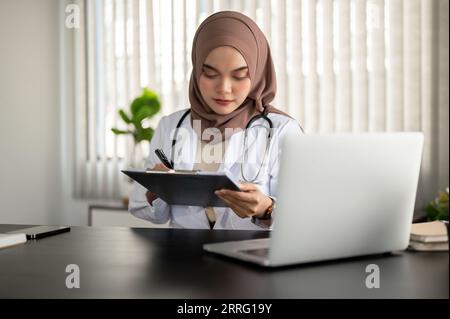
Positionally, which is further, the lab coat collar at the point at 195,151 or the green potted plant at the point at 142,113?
the green potted plant at the point at 142,113

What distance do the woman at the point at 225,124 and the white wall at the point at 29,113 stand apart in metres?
2.51

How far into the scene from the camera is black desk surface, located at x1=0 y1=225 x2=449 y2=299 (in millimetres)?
844

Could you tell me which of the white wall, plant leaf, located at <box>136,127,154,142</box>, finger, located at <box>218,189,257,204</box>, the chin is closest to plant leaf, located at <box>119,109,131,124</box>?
plant leaf, located at <box>136,127,154,142</box>

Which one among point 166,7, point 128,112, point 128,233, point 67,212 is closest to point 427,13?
point 166,7

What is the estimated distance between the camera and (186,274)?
95 centimetres

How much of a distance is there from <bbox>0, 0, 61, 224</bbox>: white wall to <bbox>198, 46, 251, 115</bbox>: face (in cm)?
271

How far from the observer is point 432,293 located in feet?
2.76

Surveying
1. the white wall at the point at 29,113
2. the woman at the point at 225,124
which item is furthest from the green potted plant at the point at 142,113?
the woman at the point at 225,124

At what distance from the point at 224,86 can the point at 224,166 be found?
0.26 meters

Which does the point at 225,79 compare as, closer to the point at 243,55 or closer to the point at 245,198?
the point at 243,55

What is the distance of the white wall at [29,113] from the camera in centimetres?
423

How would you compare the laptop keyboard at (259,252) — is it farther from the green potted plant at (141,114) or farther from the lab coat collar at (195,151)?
the green potted plant at (141,114)

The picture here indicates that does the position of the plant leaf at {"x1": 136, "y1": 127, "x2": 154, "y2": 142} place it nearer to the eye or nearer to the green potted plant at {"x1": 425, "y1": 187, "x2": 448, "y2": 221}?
the green potted plant at {"x1": 425, "y1": 187, "x2": 448, "y2": 221}
